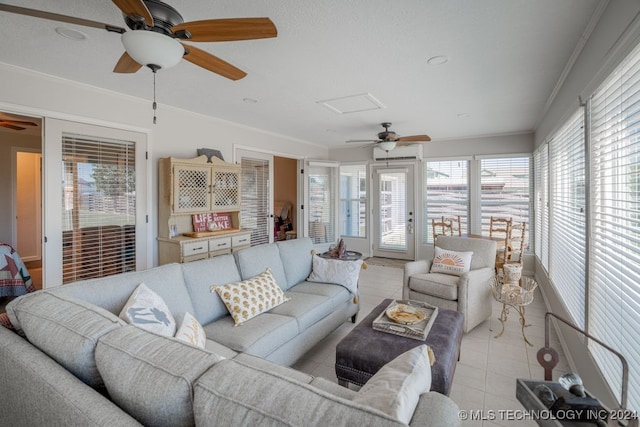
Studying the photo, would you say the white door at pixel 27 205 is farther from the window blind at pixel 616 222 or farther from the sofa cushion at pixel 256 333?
the window blind at pixel 616 222

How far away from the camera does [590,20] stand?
6.37 feet

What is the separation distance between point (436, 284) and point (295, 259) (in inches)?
58.3

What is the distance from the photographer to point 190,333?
1.66m

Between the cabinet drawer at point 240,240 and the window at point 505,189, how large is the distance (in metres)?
4.39

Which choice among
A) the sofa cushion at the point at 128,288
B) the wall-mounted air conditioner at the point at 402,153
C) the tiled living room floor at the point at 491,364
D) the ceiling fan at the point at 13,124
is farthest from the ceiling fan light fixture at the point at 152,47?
the wall-mounted air conditioner at the point at 402,153

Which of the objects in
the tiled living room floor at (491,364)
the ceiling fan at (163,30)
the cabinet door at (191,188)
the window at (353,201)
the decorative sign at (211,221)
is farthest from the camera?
the window at (353,201)

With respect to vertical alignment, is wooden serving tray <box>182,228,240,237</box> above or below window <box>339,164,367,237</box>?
below

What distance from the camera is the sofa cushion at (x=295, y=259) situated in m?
3.03

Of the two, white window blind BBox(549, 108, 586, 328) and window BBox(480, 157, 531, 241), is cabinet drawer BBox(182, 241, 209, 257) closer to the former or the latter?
white window blind BBox(549, 108, 586, 328)

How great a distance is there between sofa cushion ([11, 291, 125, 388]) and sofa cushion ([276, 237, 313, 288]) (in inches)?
73.7

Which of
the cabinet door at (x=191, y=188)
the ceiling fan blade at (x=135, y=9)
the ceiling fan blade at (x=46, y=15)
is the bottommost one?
the cabinet door at (x=191, y=188)

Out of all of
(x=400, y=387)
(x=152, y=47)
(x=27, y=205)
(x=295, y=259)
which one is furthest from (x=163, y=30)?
(x=27, y=205)

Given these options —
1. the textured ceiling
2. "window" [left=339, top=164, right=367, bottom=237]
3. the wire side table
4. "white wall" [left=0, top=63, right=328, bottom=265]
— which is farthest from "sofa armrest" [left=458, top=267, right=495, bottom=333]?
"window" [left=339, top=164, right=367, bottom=237]

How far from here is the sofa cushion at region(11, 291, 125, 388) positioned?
1.04 metres
